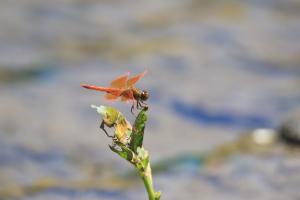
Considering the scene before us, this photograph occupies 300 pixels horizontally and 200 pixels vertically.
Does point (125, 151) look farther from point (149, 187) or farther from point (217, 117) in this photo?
point (217, 117)

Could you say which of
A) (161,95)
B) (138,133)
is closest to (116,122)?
(138,133)

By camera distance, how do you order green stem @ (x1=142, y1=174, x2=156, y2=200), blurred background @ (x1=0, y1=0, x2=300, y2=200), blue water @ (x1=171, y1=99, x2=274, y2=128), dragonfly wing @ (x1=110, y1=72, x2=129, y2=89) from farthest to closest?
blue water @ (x1=171, y1=99, x2=274, y2=128) < blurred background @ (x1=0, y1=0, x2=300, y2=200) < dragonfly wing @ (x1=110, y1=72, x2=129, y2=89) < green stem @ (x1=142, y1=174, x2=156, y2=200)

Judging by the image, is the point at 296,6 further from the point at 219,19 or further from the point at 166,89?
the point at 166,89

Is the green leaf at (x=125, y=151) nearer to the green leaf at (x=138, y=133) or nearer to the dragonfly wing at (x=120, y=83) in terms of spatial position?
the green leaf at (x=138, y=133)

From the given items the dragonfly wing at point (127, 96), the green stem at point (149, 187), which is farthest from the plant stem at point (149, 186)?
the dragonfly wing at point (127, 96)

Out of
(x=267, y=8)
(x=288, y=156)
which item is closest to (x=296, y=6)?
(x=267, y=8)

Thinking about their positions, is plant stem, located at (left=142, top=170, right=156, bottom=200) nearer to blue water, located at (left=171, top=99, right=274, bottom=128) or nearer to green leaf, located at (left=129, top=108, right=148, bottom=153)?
green leaf, located at (left=129, top=108, right=148, bottom=153)

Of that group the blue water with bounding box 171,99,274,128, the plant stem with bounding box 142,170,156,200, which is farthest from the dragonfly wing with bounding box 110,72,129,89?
the blue water with bounding box 171,99,274,128
